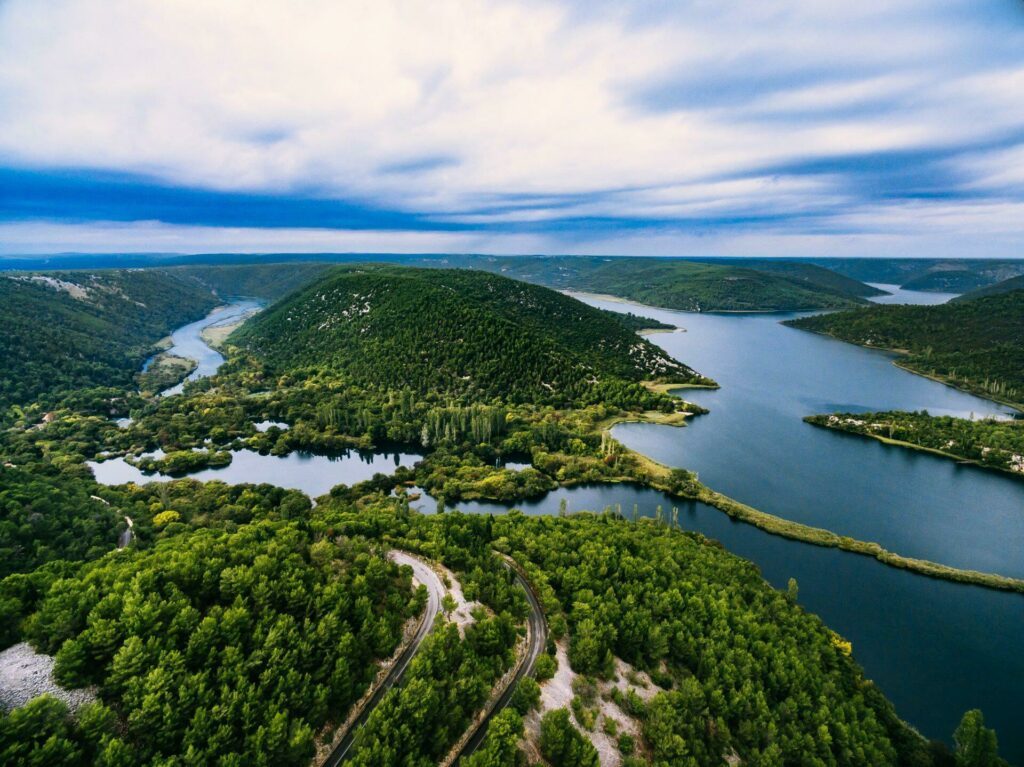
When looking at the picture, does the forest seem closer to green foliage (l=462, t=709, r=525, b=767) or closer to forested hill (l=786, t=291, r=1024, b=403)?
green foliage (l=462, t=709, r=525, b=767)

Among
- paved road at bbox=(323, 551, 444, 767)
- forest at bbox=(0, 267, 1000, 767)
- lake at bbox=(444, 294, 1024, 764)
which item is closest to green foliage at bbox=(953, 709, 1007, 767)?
forest at bbox=(0, 267, 1000, 767)

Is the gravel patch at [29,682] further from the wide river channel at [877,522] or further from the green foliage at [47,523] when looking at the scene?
the wide river channel at [877,522]

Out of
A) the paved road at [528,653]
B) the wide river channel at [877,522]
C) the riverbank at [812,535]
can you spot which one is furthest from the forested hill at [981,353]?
the paved road at [528,653]

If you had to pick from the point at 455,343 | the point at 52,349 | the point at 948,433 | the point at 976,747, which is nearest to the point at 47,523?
the point at 976,747

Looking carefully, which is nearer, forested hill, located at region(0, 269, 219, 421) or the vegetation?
the vegetation

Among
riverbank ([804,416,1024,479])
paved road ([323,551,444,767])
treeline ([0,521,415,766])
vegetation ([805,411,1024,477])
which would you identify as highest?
treeline ([0,521,415,766])

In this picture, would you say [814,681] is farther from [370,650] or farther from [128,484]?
[128,484]

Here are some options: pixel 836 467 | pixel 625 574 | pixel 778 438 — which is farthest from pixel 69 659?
pixel 778 438
